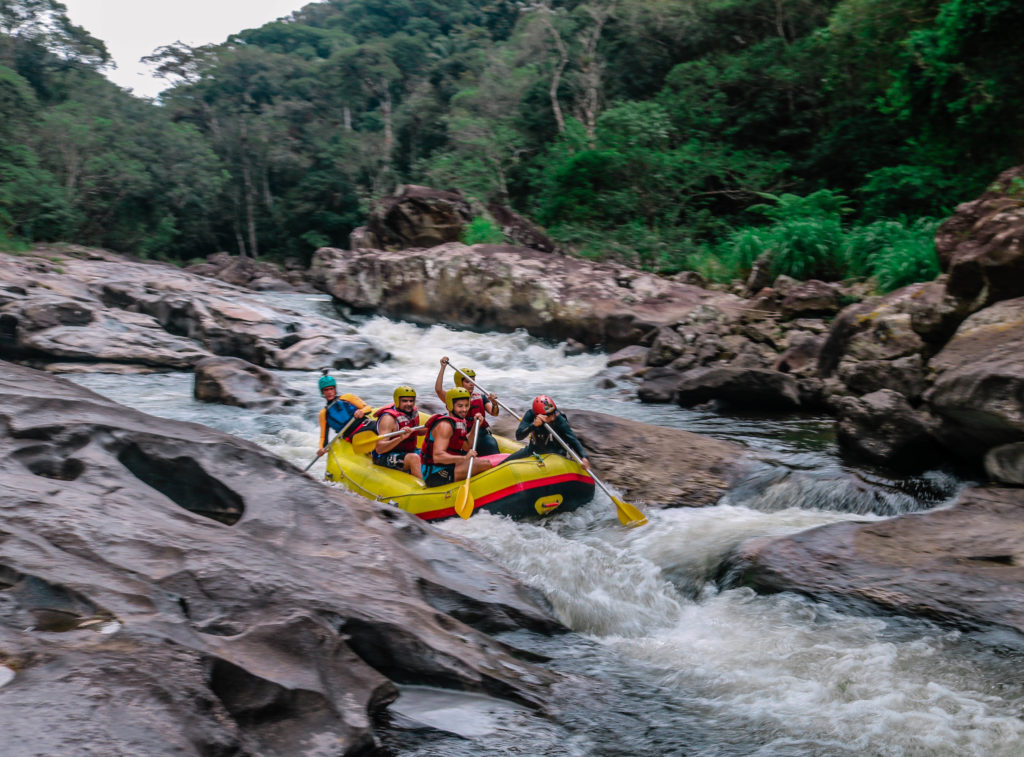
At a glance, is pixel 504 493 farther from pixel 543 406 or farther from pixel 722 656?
pixel 722 656

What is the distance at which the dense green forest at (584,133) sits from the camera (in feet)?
45.5

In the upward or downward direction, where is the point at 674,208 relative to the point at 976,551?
upward

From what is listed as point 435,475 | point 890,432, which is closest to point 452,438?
point 435,475

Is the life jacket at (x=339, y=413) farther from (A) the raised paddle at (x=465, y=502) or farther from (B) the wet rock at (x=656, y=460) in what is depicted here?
(B) the wet rock at (x=656, y=460)

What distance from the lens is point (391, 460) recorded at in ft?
23.4

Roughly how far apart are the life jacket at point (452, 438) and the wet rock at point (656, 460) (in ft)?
4.43

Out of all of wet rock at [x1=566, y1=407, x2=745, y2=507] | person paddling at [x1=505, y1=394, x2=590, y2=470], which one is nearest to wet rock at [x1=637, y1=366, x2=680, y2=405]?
wet rock at [x1=566, y1=407, x2=745, y2=507]

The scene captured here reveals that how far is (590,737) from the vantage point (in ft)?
10.9

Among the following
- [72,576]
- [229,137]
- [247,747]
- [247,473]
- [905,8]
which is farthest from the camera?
[229,137]

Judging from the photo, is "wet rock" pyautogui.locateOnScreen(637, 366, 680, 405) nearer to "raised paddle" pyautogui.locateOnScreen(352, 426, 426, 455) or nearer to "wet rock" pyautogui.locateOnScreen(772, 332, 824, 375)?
"wet rock" pyautogui.locateOnScreen(772, 332, 824, 375)

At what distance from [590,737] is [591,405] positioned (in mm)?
8077

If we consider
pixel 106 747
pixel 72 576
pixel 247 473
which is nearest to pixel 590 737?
pixel 106 747

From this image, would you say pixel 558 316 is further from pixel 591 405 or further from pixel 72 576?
pixel 72 576

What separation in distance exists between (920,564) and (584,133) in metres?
18.3
